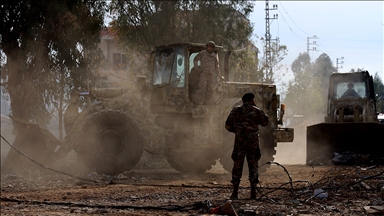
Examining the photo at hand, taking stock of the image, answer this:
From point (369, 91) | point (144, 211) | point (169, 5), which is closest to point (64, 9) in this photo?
point (169, 5)

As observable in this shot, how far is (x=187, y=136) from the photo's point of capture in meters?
14.0

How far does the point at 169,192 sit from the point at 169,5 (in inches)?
605

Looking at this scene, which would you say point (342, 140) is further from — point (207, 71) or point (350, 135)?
point (207, 71)

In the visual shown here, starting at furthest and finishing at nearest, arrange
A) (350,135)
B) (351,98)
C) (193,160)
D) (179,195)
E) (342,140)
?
(351,98) < (342,140) < (350,135) < (193,160) < (179,195)

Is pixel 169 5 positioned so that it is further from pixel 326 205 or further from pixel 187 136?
pixel 326 205

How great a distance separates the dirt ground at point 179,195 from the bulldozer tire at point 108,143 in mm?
299

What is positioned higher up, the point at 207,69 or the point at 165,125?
the point at 207,69

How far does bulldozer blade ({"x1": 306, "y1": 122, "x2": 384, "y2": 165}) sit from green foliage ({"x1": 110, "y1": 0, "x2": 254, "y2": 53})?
9759 mm

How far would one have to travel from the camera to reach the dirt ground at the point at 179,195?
8523 mm

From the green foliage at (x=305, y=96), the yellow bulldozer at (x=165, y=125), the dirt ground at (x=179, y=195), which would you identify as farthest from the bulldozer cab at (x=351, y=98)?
the green foliage at (x=305, y=96)

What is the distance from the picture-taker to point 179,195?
1020cm

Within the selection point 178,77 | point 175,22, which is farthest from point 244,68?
point 178,77

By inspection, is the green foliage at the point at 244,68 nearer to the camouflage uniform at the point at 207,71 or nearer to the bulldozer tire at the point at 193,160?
the bulldozer tire at the point at 193,160

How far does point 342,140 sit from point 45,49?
11165mm
